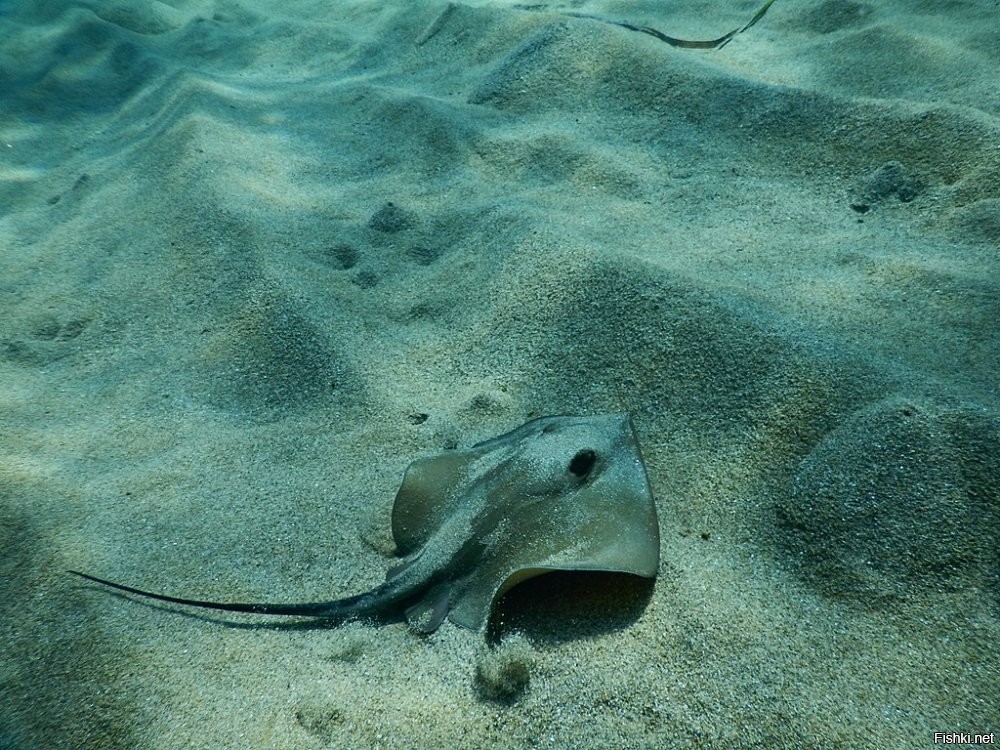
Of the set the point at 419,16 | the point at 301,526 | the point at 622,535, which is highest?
the point at 419,16

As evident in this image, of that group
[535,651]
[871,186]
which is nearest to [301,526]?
[535,651]

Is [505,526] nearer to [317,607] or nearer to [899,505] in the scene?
[317,607]

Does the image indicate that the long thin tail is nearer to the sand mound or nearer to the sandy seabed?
the sandy seabed

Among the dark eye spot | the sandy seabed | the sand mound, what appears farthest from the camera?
the dark eye spot

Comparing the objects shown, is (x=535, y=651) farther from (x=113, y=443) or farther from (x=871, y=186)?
(x=871, y=186)

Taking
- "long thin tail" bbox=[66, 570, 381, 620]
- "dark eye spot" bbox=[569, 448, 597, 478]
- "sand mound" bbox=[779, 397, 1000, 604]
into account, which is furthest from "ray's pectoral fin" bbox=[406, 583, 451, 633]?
"sand mound" bbox=[779, 397, 1000, 604]

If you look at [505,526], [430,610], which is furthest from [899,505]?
[430,610]

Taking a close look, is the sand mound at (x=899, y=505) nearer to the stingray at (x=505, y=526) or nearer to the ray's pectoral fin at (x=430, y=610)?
the stingray at (x=505, y=526)
